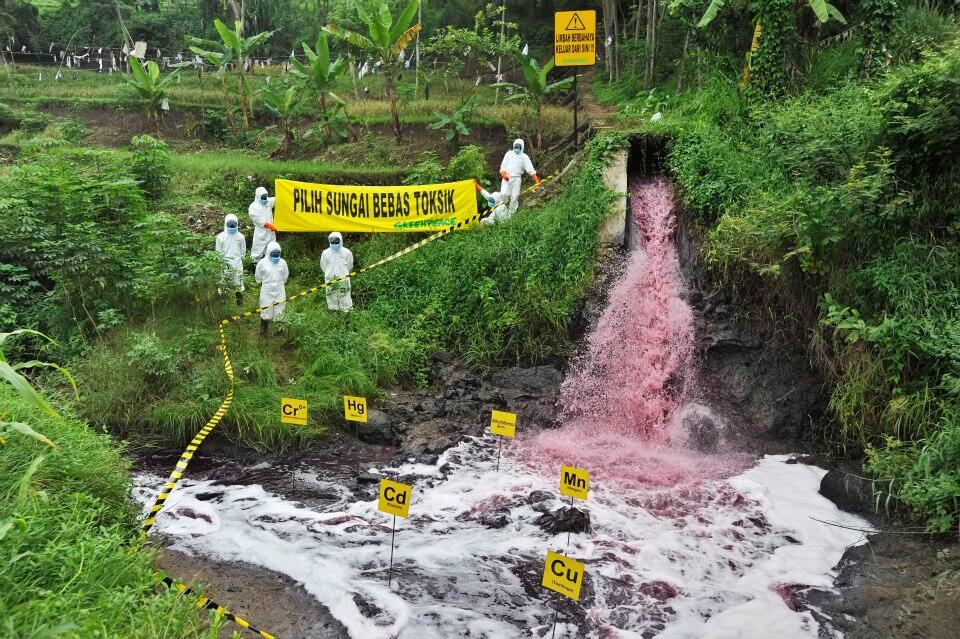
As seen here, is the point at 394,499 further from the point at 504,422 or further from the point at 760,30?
the point at 760,30

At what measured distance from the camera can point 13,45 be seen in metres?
27.4

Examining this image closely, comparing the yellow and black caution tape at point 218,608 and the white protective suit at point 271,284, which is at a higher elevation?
the white protective suit at point 271,284

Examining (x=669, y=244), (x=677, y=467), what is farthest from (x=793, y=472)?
(x=669, y=244)

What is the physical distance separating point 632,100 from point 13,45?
981 inches

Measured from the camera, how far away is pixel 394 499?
6.65 m

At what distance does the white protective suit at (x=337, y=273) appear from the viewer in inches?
444

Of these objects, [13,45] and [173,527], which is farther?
[13,45]

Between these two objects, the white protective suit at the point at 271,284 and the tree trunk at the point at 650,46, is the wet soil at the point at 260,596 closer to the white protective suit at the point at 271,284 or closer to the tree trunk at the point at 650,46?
the white protective suit at the point at 271,284

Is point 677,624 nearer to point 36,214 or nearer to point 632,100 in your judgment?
point 36,214

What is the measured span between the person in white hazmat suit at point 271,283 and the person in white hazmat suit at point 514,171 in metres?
4.43

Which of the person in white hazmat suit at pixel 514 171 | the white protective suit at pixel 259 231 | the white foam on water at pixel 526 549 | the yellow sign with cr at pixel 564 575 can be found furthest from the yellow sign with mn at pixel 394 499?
the person in white hazmat suit at pixel 514 171

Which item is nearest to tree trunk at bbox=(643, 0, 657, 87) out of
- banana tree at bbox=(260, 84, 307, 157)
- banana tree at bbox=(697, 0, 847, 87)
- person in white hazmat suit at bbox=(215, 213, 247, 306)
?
banana tree at bbox=(697, 0, 847, 87)

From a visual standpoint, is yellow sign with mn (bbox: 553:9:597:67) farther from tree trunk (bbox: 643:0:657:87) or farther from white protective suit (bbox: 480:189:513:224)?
tree trunk (bbox: 643:0:657:87)

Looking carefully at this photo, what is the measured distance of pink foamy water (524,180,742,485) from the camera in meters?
9.04
